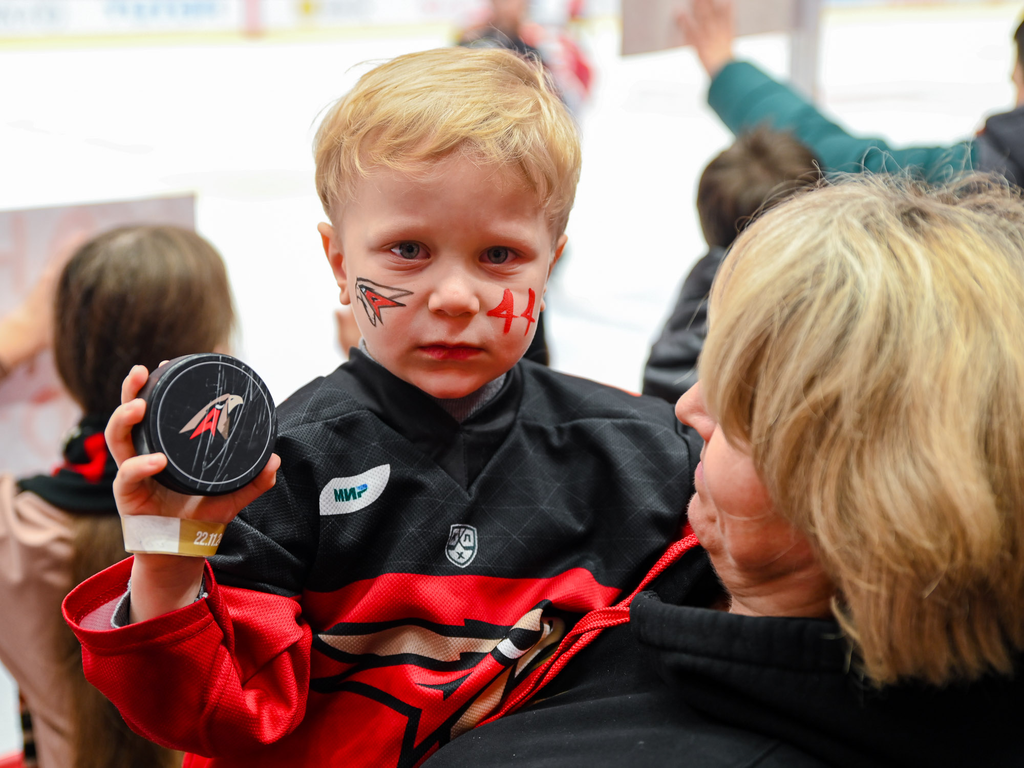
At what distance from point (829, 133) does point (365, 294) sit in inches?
62.1

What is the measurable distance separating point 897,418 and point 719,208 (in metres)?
1.40

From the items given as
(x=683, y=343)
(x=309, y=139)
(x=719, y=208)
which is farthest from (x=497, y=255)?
(x=309, y=139)

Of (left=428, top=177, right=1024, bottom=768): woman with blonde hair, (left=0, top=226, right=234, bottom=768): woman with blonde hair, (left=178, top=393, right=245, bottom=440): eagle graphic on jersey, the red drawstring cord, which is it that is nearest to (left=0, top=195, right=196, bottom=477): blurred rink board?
(left=0, top=226, right=234, bottom=768): woman with blonde hair

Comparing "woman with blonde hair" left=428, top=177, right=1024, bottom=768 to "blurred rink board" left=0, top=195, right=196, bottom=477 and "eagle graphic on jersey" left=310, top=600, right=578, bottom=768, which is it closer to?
"eagle graphic on jersey" left=310, top=600, right=578, bottom=768

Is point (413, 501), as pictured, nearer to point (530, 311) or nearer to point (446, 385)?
point (446, 385)

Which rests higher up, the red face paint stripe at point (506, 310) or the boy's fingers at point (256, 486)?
the red face paint stripe at point (506, 310)

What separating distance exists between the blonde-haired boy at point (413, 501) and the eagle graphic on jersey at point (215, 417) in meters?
0.07

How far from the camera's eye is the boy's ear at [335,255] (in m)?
1.09

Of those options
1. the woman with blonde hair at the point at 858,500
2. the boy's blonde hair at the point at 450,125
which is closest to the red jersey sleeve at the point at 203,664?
the woman with blonde hair at the point at 858,500

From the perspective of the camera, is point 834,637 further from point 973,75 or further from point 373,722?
point 973,75

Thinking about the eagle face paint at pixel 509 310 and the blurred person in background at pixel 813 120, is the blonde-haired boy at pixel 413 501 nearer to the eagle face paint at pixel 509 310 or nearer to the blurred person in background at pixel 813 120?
the eagle face paint at pixel 509 310

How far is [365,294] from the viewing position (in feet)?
3.33

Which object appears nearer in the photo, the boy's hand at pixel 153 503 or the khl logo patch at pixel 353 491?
the boy's hand at pixel 153 503

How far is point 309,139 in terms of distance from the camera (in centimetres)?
291
